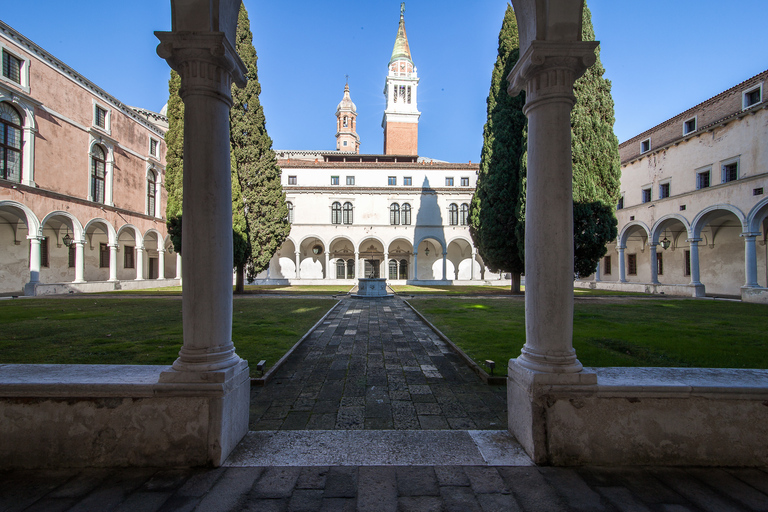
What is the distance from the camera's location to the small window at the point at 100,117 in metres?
20.8

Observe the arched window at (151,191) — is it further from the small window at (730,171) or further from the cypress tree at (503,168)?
the small window at (730,171)

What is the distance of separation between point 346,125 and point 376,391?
65.9m

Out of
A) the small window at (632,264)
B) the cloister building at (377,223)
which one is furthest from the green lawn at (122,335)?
the small window at (632,264)

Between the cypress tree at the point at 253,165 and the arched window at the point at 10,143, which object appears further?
the cypress tree at the point at 253,165

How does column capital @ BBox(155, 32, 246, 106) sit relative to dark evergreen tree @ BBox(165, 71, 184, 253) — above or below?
below

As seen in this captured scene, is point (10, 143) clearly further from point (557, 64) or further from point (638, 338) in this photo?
point (638, 338)

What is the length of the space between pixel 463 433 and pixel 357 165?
30.2 m

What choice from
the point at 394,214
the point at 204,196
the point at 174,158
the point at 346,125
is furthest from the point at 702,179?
the point at 346,125

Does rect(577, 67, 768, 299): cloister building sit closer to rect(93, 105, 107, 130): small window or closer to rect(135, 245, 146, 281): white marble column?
rect(135, 245, 146, 281): white marble column

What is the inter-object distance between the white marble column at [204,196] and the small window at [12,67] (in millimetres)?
20702

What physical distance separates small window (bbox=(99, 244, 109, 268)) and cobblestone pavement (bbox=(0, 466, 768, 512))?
2743cm

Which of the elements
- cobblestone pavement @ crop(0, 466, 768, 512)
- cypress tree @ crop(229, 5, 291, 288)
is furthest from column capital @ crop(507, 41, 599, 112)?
cypress tree @ crop(229, 5, 291, 288)

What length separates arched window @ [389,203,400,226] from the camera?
104 ft

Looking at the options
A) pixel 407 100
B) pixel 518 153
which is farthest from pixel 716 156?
pixel 407 100
